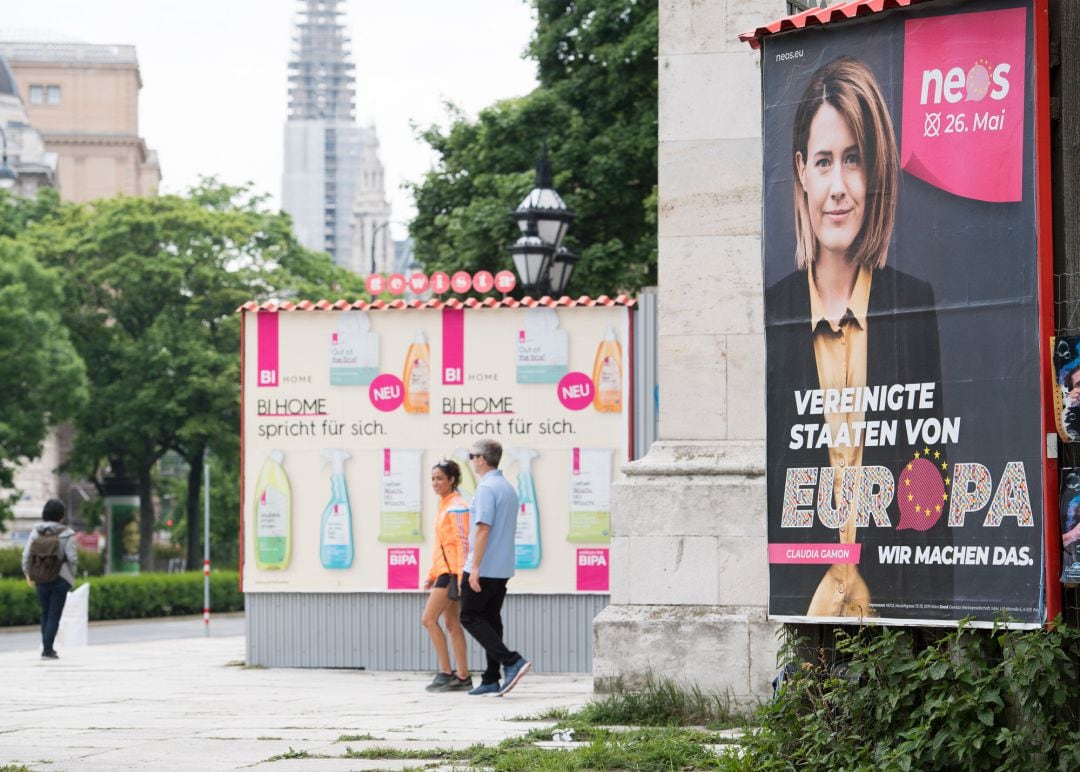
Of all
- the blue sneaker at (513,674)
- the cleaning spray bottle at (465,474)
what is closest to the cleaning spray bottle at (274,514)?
the cleaning spray bottle at (465,474)

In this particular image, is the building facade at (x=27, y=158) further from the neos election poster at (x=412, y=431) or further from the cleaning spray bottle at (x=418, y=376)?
the cleaning spray bottle at (x=418, y=376)

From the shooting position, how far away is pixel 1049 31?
22.9ft

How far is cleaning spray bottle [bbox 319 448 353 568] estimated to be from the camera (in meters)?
16.5

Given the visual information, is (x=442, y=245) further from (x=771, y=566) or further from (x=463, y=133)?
(x=771, y=566)

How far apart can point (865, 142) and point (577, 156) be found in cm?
2661

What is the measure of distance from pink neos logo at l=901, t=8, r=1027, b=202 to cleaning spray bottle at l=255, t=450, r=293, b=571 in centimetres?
1034

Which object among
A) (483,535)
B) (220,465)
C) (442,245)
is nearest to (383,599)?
(483,535)

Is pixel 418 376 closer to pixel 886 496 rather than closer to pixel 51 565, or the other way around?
pixel 51 565

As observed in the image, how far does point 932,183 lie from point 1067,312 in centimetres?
76

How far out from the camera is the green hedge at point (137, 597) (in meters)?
35.9

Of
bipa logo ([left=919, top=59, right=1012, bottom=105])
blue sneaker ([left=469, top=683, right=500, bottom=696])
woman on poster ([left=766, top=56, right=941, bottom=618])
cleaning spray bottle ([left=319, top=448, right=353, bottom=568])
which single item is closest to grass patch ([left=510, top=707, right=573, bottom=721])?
blue sneaker ([left=469, top=683, right=500, bottom=696])

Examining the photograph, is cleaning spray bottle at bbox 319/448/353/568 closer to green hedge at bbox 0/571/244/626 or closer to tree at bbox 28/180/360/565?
green hedge at bbox 0/571/244/626

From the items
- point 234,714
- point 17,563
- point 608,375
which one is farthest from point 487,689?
point 17,563

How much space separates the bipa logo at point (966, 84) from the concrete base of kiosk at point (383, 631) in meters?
9.29
